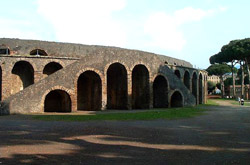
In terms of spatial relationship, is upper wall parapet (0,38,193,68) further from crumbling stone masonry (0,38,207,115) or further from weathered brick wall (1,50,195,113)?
weathered brick wall (1,50,195,113)

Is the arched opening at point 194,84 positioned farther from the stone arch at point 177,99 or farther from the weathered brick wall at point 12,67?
the weathered brick wall at point 12,67

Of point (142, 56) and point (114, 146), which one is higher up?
point (142, 56)

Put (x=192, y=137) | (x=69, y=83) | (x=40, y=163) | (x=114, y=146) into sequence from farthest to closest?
(x=69, y=83) < (x=192, y=137) < (x=114, y=146) < (x=40, y=163)

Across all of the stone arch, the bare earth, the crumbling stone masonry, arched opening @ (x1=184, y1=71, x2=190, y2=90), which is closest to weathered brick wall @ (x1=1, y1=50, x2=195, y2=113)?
the crumbling stone masonry

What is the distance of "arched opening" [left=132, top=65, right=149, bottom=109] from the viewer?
20.3 m

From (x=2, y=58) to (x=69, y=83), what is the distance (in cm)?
582

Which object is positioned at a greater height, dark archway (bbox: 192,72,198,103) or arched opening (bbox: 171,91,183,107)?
dark archway (bbox: 192,72,198,103)

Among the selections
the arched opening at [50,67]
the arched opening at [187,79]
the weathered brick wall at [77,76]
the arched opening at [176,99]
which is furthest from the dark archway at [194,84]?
the arched opening at [50,67]

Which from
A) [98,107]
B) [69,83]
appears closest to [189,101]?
[98,107]

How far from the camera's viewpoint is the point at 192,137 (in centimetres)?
741

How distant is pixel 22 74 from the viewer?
67.1 ft

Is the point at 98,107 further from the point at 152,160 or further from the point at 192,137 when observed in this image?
the point at 152,160

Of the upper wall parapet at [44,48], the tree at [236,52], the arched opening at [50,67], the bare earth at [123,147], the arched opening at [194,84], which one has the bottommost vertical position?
the bare earth at [123,147]

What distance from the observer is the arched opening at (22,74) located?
20.0m
